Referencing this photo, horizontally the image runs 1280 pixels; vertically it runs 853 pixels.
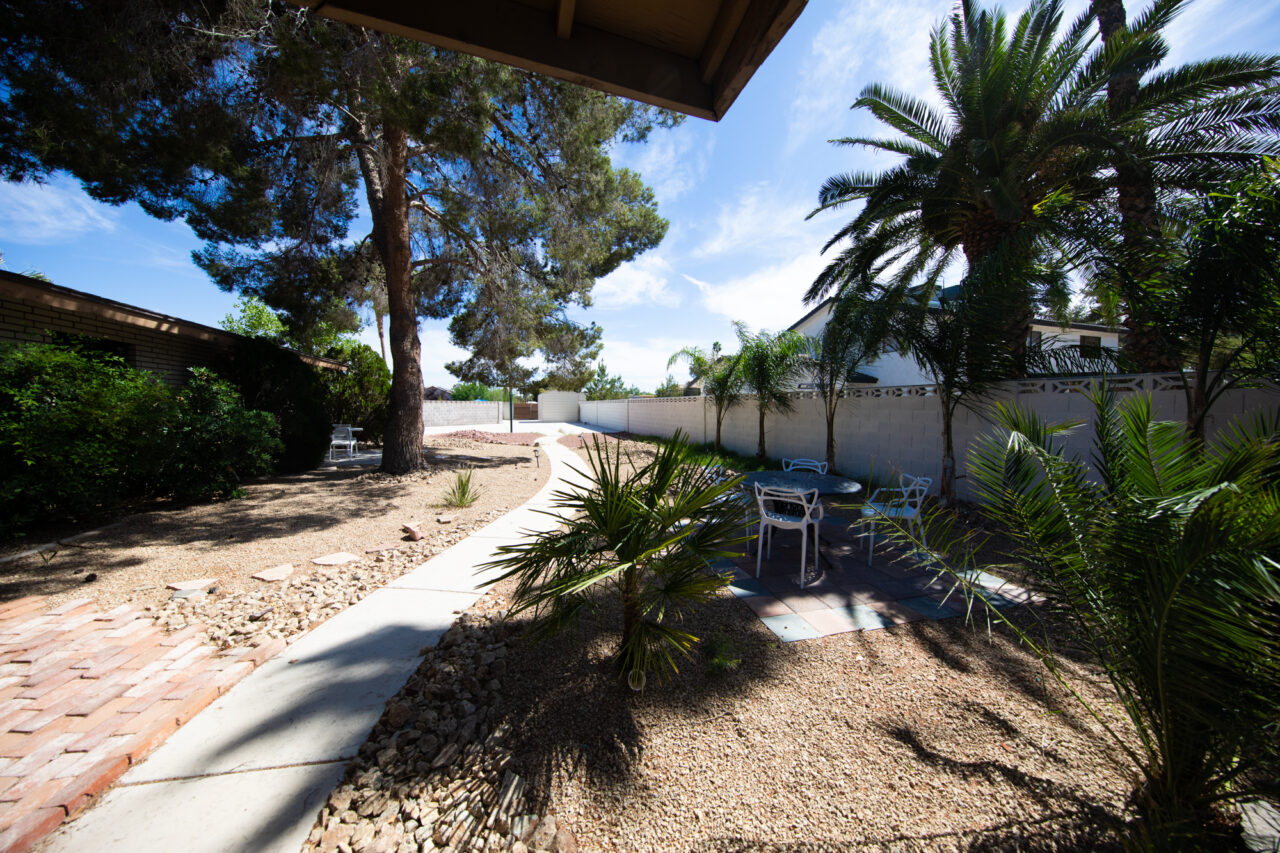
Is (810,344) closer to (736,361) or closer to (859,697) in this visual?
(736,361)

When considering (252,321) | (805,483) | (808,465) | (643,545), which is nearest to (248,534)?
(643,545)

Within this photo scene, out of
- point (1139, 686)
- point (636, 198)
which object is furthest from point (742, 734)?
point (636, 198)

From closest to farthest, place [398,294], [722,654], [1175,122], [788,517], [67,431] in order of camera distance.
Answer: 1. [722,654]
2. [788,517]
3. [67,431]
4. [1175,122]
5. [398,294]

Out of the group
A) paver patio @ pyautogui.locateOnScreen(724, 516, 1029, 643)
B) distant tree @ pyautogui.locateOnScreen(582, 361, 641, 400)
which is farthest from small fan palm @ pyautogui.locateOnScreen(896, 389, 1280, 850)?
distant tree @ pyautogui.locateOnScreen(582, 361, 641, 400)

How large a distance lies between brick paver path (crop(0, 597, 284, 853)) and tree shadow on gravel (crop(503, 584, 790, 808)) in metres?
1.59

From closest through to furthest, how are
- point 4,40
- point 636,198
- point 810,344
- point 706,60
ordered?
point 706,60, point 4,40, point 810,344, point 636,198

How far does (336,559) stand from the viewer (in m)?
4.39

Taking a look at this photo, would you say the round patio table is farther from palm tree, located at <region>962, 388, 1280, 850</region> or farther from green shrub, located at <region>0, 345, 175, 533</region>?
green shrub, located at <region>0, 345, 175, 533</region>

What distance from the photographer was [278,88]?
5.66 metres

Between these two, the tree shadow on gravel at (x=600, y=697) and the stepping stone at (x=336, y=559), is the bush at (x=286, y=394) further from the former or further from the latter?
the tree shadow on gravel at (x=600, y=697)

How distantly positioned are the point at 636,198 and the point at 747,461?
6.92 m

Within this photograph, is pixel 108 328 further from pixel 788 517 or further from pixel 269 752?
pixel 788 517

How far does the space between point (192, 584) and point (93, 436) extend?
2.64 m

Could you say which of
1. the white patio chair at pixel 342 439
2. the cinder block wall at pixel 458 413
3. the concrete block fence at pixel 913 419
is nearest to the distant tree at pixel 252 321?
the cinder block wall at pixel 458 413
